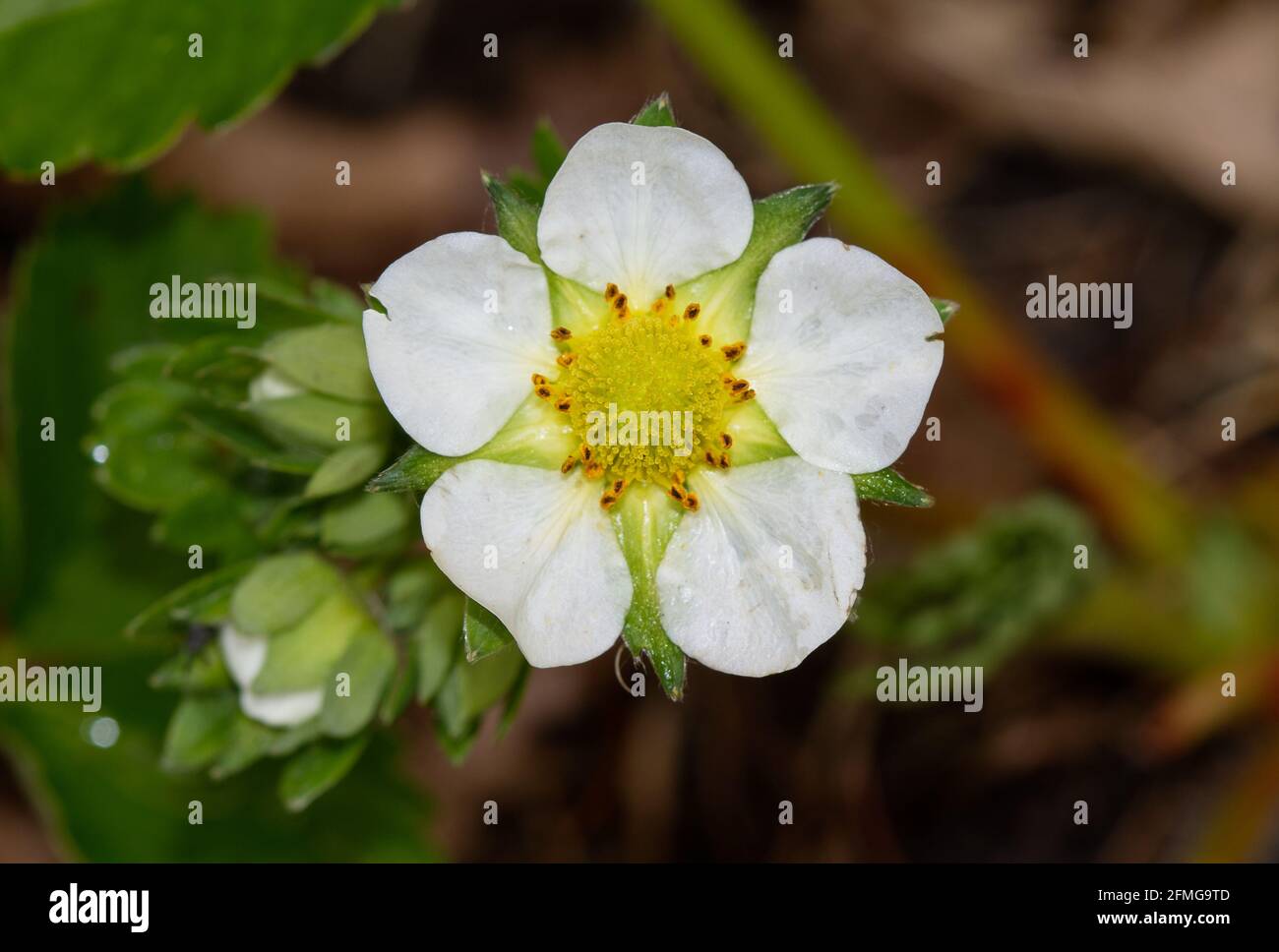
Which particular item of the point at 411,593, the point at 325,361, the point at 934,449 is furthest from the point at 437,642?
the point at 934,449

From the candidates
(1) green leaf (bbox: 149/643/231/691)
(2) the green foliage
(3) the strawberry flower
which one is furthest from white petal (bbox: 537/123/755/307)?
(2) the green foliage

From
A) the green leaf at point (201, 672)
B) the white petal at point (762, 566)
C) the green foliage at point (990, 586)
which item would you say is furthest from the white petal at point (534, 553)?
the green foliage at point (990, 586)

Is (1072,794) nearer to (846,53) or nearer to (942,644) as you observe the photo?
(942,644)

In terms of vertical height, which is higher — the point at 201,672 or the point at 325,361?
the point at 325,361

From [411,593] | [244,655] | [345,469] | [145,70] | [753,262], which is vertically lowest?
[244,655]

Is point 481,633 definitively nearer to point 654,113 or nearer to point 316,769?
point 316,769

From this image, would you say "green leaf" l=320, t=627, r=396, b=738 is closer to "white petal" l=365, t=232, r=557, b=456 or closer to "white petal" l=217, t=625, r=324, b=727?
"white petal" l=217, t=625, r=324, b=727
